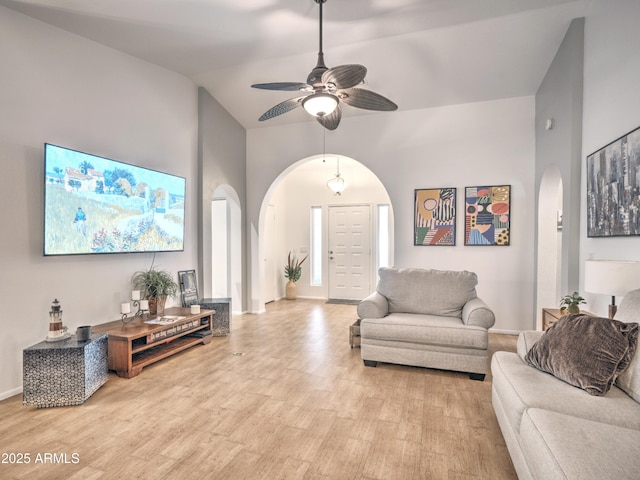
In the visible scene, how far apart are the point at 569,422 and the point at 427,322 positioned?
1.70 meters

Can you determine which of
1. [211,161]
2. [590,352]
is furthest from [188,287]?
[590,352]

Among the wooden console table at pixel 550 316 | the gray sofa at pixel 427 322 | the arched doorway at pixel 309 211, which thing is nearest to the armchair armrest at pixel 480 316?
the gray sofa at pixel 427 322

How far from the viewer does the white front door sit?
6621 millimetres

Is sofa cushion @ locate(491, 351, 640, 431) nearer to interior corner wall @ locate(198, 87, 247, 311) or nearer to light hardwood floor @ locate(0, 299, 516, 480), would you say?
light hardwood floor @ locate(0, 299, 516, 480)

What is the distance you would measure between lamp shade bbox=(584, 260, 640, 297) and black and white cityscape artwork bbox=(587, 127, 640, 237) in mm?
357

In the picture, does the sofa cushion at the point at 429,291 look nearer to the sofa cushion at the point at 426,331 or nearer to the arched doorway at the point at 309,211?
the sofa cushion at the point at 426,331

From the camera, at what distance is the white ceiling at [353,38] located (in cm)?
292

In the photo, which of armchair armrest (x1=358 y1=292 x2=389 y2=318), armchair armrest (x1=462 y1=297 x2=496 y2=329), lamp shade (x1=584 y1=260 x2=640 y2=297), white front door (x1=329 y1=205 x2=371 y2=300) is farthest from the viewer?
white front door (x1=329 y1=205 x2=371 y2=300)

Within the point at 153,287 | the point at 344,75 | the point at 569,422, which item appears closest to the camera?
the point at 569,422

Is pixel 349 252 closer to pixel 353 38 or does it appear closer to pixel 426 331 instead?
pixel 426 331

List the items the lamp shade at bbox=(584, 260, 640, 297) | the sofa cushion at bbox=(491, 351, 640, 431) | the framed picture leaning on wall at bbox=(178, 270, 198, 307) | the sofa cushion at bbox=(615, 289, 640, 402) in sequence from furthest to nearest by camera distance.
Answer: the framed picture leaning on wall at bbox=(178, 270, 198, 307)
the lamp shade at bbox=(584, 260, 640, 297)
the sofa cushion at bbox=(615, 289, 640, 402)
the sofa cushion at bbox=(491, 351, 640, 431)

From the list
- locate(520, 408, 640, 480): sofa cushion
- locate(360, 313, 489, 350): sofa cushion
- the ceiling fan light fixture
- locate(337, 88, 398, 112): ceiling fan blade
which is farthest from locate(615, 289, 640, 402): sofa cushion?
the ceiling fan light fixture

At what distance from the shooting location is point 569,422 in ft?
4.47

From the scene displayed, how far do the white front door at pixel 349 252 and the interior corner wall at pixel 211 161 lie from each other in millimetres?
2222
